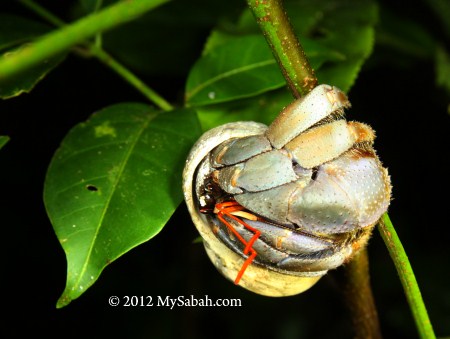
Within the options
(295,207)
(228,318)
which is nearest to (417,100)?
(228,318)

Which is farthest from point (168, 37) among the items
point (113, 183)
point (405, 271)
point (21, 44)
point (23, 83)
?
point (405, 271)

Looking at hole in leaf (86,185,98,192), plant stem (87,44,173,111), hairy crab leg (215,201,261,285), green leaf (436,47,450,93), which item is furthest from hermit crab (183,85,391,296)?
green leaf (436,47,450,93)

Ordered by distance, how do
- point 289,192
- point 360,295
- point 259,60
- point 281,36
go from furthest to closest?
1. point 259,60
2. point 360,295
3. point 289,192
4. point 281,36

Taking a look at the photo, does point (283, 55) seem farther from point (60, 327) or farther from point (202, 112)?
point (60, 327)

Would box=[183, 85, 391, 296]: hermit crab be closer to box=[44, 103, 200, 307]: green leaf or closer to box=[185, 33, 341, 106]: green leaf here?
box=[44, 103, 200, 307]: green leaf

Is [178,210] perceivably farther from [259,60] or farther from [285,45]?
[285,45]
